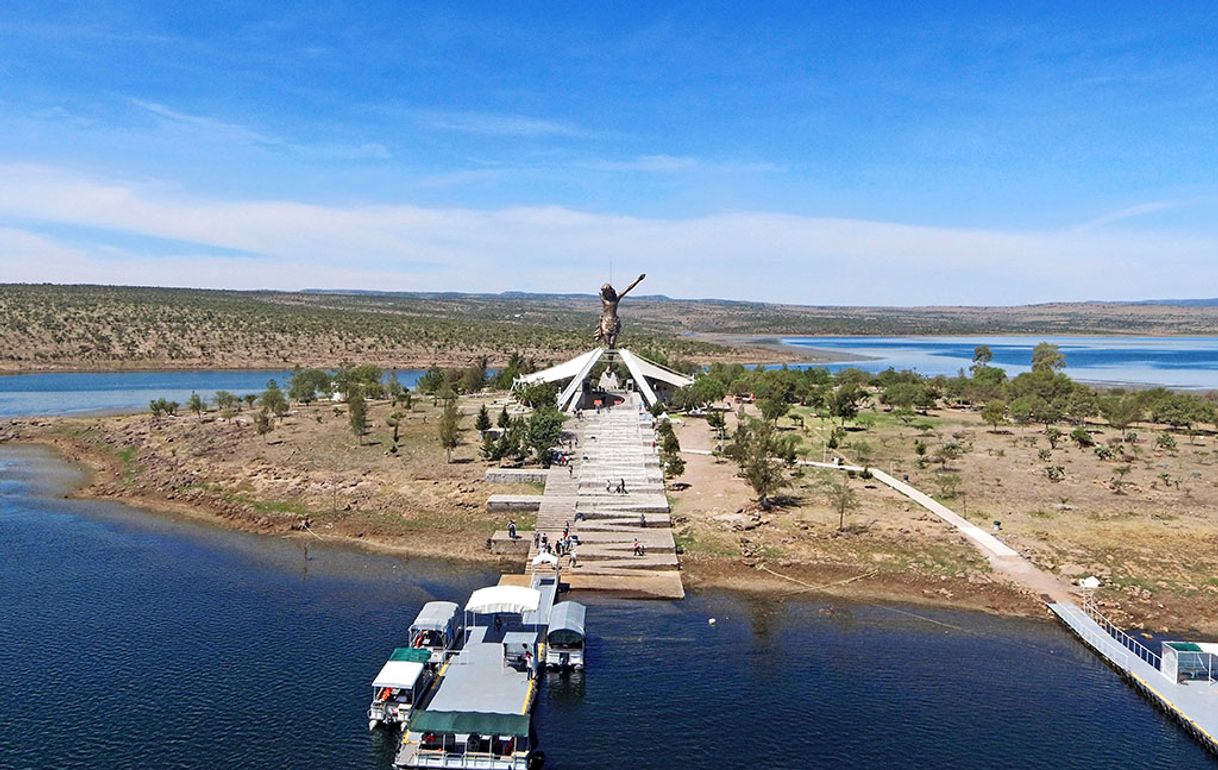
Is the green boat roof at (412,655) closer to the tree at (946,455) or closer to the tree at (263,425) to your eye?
the tree at (263,425)

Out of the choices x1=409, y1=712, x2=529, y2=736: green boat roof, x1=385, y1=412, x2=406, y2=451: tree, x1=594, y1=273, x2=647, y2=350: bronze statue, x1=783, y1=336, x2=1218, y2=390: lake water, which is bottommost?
x1=409, y1=712, x2=529, y2=736: green boat roof

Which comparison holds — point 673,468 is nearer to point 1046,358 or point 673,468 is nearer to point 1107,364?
point 1046,358

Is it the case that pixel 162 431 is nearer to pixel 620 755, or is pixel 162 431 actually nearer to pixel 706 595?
pixel 706 595

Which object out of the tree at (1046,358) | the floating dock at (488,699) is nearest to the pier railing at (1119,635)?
the floating dock at (488,699)

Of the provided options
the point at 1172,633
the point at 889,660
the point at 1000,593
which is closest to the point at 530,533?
the point at 889,660

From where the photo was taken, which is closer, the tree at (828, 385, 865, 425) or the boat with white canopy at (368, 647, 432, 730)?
the boat with white canopy at (368, 647, 432, 730)

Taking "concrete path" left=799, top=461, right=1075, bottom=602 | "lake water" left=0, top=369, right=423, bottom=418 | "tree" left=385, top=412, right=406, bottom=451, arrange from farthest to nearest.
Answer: "lake water" left=0, top=369, right=423, bottom=418 < "tree" left=385, top=412, right=406, bottom=451 < "concrete path" left=799, top=461, right=1075, bottom=602

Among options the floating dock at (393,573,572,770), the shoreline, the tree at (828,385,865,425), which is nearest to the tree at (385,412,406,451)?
the shoreline

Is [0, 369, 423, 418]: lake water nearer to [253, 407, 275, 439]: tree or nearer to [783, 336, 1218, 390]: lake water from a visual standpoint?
[253, 407, 275, 439]: tree
